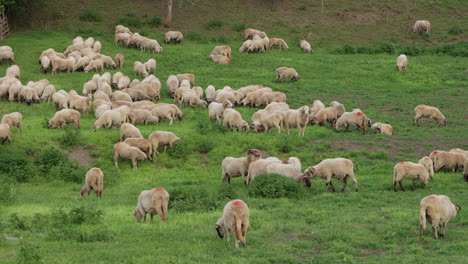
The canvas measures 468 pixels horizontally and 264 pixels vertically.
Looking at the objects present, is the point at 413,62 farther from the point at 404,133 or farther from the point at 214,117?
the point at 214,117

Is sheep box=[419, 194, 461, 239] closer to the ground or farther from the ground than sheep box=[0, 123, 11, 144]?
farther from the ground

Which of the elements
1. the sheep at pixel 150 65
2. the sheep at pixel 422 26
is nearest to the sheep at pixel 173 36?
the sheep at pixel 150 65

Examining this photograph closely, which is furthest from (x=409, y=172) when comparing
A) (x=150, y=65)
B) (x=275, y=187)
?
(x=150, y=65)

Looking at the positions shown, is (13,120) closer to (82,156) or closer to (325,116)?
(82,156)

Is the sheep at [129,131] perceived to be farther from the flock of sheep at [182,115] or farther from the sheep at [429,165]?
the sheep at [429,165]

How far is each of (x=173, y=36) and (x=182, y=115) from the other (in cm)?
1699

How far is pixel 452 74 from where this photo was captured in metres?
41.3

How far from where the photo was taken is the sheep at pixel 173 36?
4591 centimetres

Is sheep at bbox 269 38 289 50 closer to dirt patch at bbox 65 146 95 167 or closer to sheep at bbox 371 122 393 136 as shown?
sheep at bbox 371 122 393 136

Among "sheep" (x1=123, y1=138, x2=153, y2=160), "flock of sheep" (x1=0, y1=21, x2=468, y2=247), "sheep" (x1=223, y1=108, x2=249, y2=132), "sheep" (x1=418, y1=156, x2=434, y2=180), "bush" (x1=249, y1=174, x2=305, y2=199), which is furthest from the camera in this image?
"sheep" (x1=223, y1=108, x2=249, y2=132)

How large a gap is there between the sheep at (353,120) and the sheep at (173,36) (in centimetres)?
1950

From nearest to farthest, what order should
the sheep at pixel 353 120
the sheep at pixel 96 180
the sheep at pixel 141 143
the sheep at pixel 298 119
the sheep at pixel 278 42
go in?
the sheep at pixel 96 180 < the sheep at pixel 141 143 < the sheep at pixel 298 119 < the sheep at pixel 353 120 < the sheep at pixel 278 42

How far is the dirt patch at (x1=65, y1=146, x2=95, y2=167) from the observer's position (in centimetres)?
2502

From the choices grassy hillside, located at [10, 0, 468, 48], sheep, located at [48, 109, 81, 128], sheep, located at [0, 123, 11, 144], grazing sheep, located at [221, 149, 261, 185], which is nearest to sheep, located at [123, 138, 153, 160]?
sheep, located at [48, 109, 81, 128]
